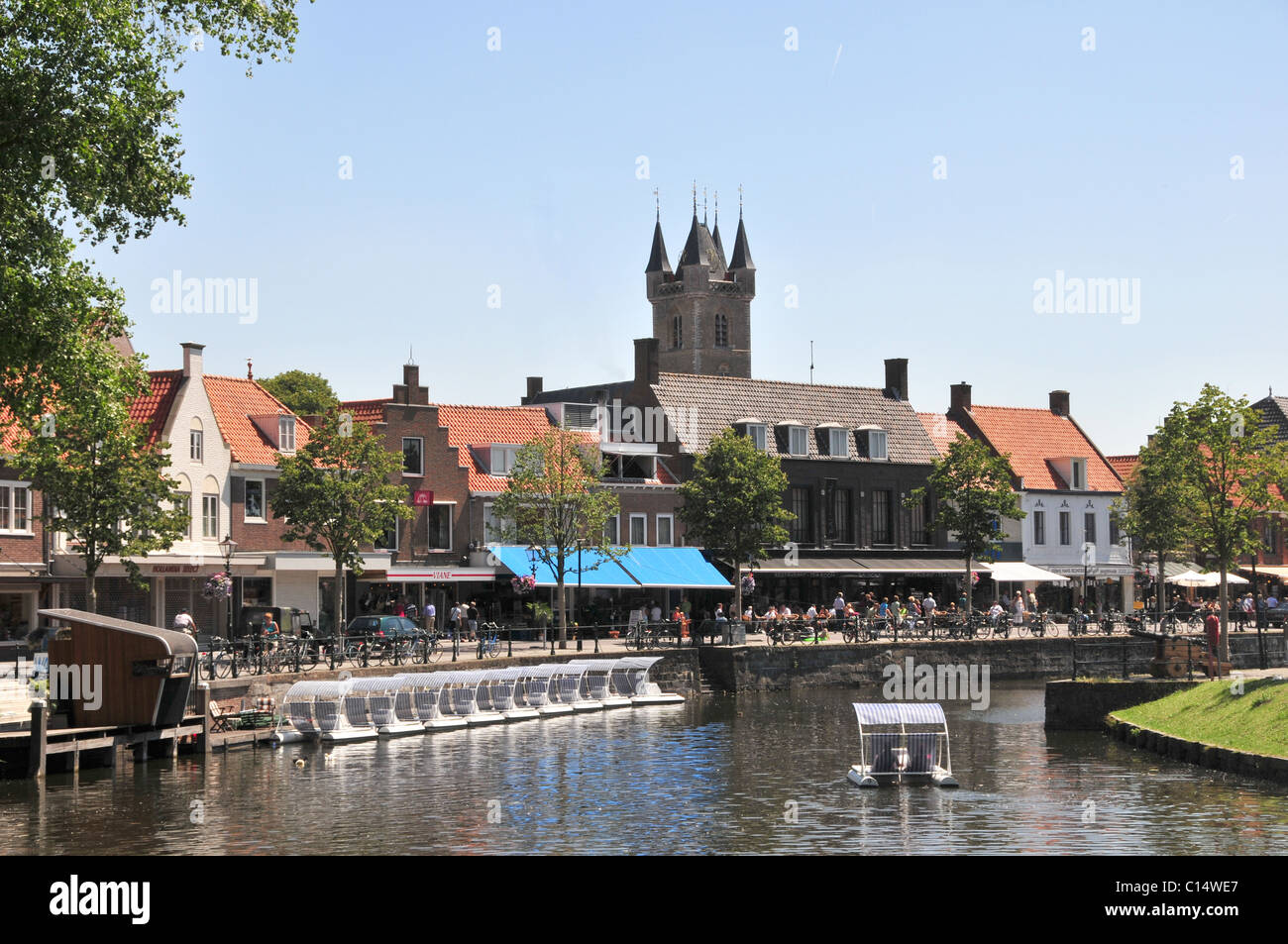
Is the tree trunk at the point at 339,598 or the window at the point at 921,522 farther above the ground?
the window at the point at 921,522

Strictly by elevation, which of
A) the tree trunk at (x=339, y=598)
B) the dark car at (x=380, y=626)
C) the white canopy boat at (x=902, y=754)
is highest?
the tree trunk at (x=339, y=598)

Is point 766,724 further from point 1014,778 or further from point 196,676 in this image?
point 196,676

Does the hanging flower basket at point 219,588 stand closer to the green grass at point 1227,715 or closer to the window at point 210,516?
the window at point 210,516

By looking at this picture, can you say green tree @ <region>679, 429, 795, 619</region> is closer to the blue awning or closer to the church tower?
the blue awning

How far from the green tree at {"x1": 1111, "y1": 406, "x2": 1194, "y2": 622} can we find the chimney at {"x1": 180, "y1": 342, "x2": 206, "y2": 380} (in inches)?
1368

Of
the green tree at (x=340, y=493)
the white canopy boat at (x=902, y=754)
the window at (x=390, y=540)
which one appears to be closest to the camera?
the white canopy boat at (x=902, y=754)

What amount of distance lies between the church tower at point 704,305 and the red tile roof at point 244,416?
8651 cm

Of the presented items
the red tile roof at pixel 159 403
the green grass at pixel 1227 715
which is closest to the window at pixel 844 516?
the red tile roof at pixel 159 403

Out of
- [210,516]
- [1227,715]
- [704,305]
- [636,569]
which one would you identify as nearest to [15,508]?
[210,516]

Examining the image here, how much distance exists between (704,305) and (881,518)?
234 feet

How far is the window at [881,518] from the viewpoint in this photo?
7262 cm

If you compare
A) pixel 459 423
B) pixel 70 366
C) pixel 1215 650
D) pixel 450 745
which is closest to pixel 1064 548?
pixel 459 423

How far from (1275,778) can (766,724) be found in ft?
59.4

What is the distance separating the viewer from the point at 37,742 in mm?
29859
